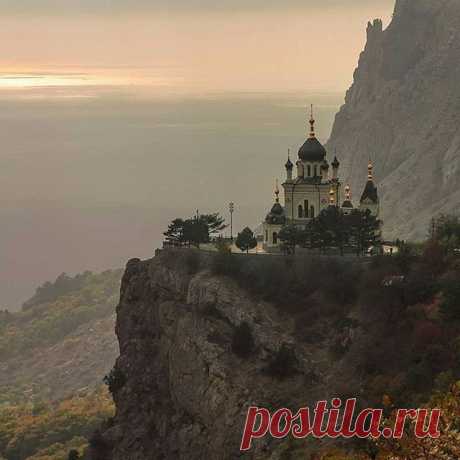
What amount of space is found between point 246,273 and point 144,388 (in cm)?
1140

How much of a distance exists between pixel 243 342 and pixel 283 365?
3666mm

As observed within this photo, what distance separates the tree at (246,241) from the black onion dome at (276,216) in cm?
205

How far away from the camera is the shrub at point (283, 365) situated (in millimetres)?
81750

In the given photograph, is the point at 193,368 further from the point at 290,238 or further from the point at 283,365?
the point at 290,238

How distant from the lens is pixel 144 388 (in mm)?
91812

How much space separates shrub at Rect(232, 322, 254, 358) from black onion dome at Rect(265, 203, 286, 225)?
567 inches

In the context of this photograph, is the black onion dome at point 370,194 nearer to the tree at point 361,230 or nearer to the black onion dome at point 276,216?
the tree at point 361,230

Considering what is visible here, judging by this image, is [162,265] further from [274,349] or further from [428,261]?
[428,261]

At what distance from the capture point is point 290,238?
306 ft

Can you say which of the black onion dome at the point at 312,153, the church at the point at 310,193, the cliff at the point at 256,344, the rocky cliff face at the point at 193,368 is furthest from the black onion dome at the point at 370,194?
the rocky cliff face at the point at 193,368

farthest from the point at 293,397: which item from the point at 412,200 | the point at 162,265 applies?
the point at 412,200

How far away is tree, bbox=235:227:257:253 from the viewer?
96.1 m

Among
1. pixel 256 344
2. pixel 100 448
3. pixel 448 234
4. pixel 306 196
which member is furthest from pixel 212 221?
pixel 100 448

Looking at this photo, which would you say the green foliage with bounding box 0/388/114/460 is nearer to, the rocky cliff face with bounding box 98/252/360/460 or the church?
the rocky cliff face with bounding box 98/252/360/460
